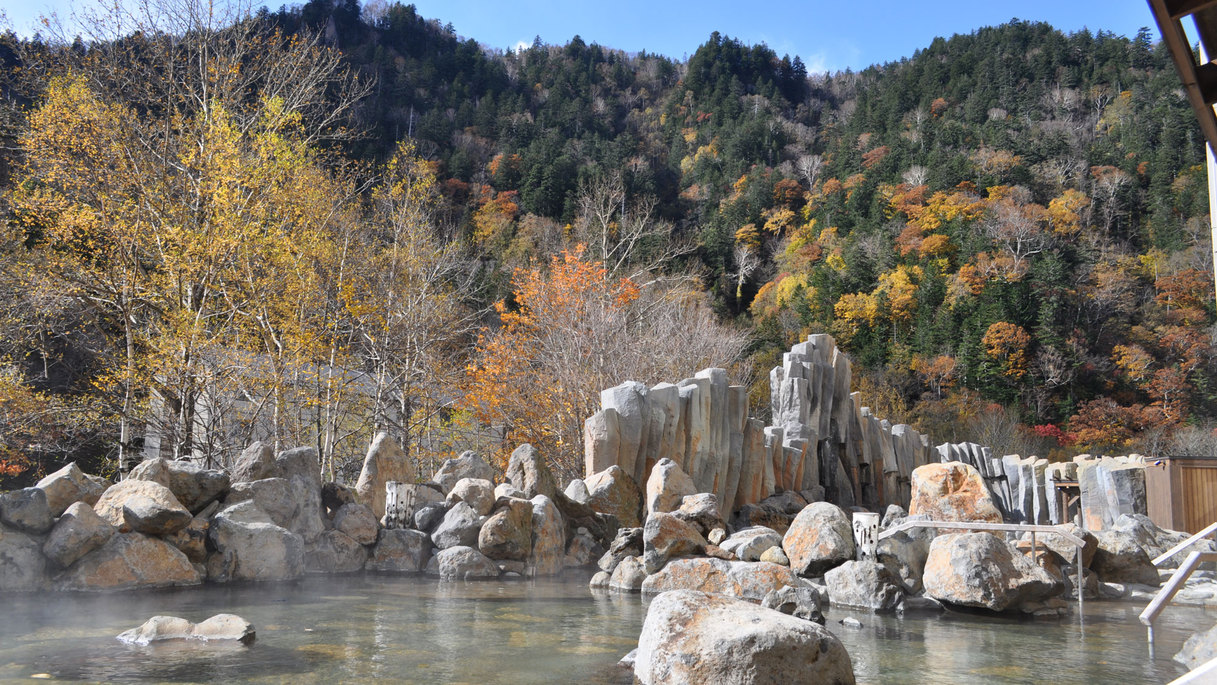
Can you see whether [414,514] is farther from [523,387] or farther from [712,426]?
[523,387]

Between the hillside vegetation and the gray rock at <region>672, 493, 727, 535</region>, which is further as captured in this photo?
the hillside vegetation

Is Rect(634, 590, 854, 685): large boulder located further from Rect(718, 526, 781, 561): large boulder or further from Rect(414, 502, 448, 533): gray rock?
Rect(414, 502, 448, 533): gray rock

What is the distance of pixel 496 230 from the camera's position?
4125 cm

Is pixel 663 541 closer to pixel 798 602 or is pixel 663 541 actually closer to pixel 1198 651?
pixel 798 602

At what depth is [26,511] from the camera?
7539mm

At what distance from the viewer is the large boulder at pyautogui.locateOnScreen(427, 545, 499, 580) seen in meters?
9.45

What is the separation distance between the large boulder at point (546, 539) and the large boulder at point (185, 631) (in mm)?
4722

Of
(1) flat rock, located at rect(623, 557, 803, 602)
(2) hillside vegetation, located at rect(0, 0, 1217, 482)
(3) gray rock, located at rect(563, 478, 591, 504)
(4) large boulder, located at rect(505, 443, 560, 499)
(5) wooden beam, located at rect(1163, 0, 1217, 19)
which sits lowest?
(1) flat rock, located at rect(623, 557, 803, 602)

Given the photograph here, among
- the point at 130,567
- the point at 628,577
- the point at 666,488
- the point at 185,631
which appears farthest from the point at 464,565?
the point at 185,631

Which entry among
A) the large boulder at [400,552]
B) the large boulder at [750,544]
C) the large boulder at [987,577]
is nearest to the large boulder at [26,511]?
the large boulder at [400,552]

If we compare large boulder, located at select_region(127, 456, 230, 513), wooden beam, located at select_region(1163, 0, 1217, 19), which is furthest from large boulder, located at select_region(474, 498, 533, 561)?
wooden beam, located at select_region(1163, 0, 1217, 19)

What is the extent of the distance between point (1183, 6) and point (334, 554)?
913 centimetres

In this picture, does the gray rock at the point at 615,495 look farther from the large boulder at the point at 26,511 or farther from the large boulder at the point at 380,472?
the large boulder at the point at 26,511

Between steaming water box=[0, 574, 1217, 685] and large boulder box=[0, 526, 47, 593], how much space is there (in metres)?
0.19
